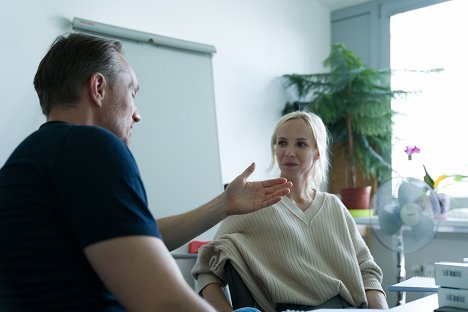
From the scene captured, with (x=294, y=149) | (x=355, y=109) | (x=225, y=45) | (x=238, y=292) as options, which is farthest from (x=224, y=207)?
(x=355, y=109)

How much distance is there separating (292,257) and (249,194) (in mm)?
439

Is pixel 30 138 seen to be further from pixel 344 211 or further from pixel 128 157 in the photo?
pixel 344 211

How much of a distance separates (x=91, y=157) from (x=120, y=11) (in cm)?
206

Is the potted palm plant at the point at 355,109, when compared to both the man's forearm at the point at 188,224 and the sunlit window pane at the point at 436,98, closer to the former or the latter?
the sunlit window pane at the point at 436,98

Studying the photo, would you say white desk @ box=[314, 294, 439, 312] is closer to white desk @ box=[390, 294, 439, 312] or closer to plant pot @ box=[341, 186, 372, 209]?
white desk @ box=[390, 294, 439, 312]

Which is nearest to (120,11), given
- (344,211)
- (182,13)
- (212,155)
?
(182,13)

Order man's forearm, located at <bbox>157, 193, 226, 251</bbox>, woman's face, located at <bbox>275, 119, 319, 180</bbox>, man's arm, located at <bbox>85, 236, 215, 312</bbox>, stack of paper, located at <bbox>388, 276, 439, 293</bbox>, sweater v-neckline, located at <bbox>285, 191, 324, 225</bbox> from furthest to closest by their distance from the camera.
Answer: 1. woman's face, located at <bbox>275, 119, 319, 180</bbox>
2. sweater v-neckline, located at <bbox>285, 191, 324, 225</bbox>
3. stack of paper, located at <bbox>388, 276, 439, 293</bbox>
4. man's forearm, located at <bbox>157, 193, 226, 251</bbox>
5. man's arm, located at <bbox>85, 236, 215, 312</bbox>

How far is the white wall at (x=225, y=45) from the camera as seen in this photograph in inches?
87.5

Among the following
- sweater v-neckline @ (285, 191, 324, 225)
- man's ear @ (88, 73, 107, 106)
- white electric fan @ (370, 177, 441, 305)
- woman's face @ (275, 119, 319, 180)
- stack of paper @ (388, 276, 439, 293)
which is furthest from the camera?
white electric fan @ (370, 177, 441, 305)

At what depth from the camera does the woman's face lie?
2.17 metres

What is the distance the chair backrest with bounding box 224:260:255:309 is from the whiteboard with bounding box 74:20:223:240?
87 centimetres

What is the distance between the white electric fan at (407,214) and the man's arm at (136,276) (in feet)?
Result: 6.67

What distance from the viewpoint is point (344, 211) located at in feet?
6.99

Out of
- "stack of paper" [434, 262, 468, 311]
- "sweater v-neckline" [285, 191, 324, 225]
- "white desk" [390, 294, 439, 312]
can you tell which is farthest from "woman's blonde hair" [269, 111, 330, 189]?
"stack of paper" [434, 262, 468, 311]
